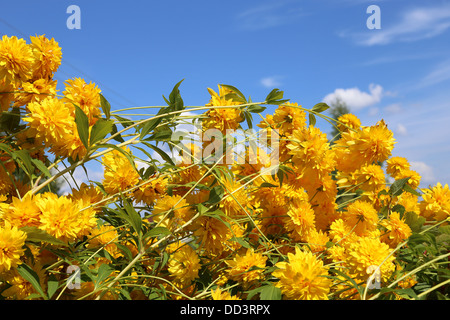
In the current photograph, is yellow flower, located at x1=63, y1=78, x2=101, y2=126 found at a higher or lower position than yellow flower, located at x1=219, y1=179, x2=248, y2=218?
higher

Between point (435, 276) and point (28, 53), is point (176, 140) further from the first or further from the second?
point (435, 276)

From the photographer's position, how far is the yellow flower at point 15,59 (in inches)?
35.7

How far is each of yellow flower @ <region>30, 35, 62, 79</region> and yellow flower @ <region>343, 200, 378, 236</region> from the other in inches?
36.9

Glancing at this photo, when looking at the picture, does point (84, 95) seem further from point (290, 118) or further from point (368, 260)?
point (368, 260)

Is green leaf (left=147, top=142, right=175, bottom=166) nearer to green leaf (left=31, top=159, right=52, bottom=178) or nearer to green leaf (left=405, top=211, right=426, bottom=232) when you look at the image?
green leaf (left=31, top=159, right=52, bottom=178)

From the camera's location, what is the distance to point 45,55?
3.32ft

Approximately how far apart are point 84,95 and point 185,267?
18.9 inches

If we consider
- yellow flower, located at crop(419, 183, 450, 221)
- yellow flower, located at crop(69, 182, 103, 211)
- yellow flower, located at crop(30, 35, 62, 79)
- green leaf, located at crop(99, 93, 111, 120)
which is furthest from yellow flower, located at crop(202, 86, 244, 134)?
yellow flower, located at crop(419, 183, 450, 221)

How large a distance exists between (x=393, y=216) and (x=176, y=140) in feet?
1.97

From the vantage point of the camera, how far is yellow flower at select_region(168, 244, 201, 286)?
880 millimetres

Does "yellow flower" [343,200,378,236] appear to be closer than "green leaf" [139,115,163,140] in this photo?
No

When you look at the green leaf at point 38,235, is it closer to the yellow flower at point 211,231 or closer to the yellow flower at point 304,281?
the yellow flower at point 211,231

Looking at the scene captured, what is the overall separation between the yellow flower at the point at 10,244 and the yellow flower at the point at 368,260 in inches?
25.5

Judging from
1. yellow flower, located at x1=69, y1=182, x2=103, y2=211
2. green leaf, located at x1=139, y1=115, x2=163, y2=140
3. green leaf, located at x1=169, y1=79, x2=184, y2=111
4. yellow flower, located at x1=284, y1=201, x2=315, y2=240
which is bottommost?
yellow flower, located at x1=284, y1=201, x2=315, y2=240
